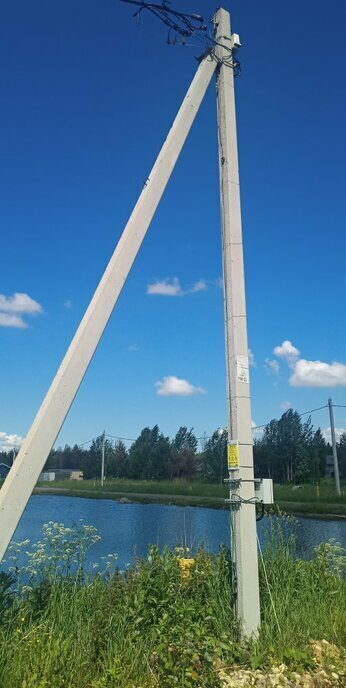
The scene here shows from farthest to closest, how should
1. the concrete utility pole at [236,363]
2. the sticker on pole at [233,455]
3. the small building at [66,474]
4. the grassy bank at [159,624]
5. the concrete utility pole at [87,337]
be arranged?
the small building at [66,474] < the sticker on pole at [233,455] < the concrete utility pole at [236,363] < the concrete utility pole at [87,337] < the grassy bank at [159,624]

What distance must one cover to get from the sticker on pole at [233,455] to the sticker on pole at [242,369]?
0.57 meters

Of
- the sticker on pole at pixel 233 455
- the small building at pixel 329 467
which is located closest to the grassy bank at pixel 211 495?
the small building at pixel 329 467

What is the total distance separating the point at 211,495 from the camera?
5672 centimetres

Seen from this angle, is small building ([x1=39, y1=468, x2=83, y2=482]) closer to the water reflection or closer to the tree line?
the tree line

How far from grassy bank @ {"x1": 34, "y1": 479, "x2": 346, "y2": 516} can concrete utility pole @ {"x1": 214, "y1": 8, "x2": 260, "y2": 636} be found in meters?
17.8

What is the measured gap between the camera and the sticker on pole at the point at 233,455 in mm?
4636

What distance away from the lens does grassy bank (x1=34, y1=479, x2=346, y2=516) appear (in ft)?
127

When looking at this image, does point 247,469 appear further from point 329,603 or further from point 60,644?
point 60,644

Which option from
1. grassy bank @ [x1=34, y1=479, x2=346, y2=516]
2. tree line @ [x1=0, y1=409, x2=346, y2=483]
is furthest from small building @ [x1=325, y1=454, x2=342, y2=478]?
grassy bank @ [x1=34, y1=479, x2=346, y2=516]

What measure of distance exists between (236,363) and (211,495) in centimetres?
5431

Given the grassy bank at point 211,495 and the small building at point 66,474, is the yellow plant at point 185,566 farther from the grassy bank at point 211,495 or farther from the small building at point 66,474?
the small building at point 66,474

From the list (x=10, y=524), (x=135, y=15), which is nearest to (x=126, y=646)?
(x=10, y=524)

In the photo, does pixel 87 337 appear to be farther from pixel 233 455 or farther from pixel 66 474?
pixel 66 474

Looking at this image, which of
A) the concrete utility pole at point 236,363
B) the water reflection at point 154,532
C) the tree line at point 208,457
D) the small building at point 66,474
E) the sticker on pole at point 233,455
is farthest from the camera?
the small building at point 66,474
